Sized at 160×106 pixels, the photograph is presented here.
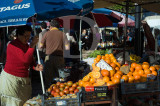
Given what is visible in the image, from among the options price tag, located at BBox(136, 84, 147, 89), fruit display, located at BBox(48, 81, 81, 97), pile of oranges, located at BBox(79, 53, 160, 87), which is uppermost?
pile of oranges, located at BBox(79, 53, 160, 87)

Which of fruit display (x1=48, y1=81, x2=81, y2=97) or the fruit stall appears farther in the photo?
fruit display (x1=48, y1=81, x2=81, y2=97)

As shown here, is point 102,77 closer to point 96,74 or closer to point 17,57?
point 96,74

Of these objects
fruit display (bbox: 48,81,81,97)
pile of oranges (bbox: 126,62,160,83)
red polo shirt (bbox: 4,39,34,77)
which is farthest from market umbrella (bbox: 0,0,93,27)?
pile of oranges (bbox: 126,62,160,83)

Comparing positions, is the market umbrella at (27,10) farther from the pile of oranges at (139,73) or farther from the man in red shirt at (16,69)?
the pile of oranges at (139,73)

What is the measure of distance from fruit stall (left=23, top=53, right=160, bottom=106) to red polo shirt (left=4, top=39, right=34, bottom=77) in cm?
64

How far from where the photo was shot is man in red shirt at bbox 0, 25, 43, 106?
3.76m

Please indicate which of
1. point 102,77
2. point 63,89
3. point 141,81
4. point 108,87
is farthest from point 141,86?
point 63,89

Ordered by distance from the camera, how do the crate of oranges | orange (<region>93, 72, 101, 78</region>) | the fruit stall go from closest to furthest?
the fruit stall
the crate of oranges
orange (<region>93, 72, 101, 78</region>)

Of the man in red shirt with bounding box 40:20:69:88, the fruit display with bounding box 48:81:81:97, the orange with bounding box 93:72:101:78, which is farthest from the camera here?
the man in red shirt with bounding box 40:20:69:88

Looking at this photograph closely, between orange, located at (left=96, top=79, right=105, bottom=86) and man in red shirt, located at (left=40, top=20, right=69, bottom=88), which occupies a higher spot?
man in red shirt, located at (left=40, top=20, right=69, bottom=88)

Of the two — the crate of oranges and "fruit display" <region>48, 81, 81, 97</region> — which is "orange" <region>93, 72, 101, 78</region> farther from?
the crate of oranges

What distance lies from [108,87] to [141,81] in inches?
28.9

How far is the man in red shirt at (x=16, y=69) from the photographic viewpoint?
3.76 metres

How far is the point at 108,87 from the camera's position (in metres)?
3.51
